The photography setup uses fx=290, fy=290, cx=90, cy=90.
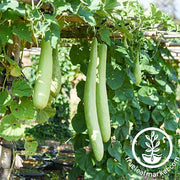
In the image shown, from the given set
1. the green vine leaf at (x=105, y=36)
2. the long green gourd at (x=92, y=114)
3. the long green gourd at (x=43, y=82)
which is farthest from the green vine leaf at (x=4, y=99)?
the green vine leaf at (x=105, y=36)

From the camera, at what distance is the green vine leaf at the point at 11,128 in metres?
1.14

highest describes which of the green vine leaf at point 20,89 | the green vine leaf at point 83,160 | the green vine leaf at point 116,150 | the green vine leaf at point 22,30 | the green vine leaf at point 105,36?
the green vine leaf at point 105,36

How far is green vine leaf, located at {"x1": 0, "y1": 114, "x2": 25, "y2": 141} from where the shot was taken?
1.14 m

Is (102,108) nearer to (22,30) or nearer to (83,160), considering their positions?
(22,30)

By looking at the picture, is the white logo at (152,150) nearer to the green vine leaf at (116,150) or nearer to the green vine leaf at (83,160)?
the green vine leaf at (116,150)

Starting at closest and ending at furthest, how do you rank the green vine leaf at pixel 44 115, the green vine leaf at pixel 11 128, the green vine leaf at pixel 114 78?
the green vine leaf at pixel 11 128 < the green vine leaf at pixel 44 115 < the green vine leaf at pixel 114 78

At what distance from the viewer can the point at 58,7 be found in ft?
3.06

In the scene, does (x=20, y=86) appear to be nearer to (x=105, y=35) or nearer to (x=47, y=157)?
(x=105, y=35)

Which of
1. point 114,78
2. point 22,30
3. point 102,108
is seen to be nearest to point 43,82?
point 22,30

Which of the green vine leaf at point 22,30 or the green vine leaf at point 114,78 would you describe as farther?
the green vine leaf at point 114,78

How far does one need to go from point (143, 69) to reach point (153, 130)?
1.79ft

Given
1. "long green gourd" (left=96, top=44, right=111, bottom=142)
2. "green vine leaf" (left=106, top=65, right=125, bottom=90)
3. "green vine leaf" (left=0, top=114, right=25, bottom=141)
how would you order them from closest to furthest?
"green vine leaf" (left=0, top=114, right=25, bottom=141)
"long green gourd" (left=96, top=44, right=111, bottom=142)
"green vine leaf" (left=106, top=65, right=125, bottom=90)

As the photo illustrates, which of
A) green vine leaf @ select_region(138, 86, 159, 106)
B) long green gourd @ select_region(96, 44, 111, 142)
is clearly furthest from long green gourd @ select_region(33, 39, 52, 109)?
green vine leaf @ select_region(138, 86, 159, 106)

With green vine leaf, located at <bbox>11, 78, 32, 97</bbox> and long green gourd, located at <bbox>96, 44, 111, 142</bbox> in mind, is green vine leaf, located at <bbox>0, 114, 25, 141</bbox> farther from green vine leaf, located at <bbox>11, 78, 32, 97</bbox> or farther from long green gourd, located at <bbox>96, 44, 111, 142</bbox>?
long green gourd, located at <bbox>96, 44, 111, 142</bbox>
